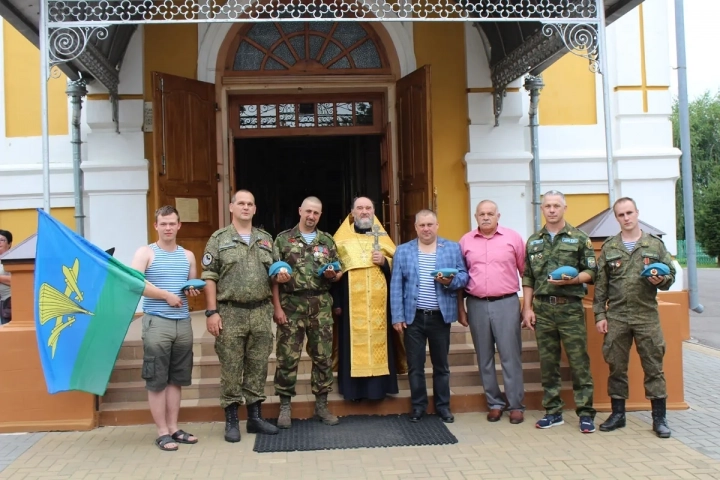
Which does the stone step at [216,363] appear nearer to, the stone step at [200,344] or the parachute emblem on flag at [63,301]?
the stone step at [200,344]

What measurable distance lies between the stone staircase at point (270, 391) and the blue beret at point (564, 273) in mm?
1280

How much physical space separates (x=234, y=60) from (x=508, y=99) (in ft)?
11.1

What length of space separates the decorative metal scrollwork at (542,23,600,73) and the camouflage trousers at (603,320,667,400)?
7.88 ft

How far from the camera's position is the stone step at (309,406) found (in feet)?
18.4

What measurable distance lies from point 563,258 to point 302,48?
4.73 meters

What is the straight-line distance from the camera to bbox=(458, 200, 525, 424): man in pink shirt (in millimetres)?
5398

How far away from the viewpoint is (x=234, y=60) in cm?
853

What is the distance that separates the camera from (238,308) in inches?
199

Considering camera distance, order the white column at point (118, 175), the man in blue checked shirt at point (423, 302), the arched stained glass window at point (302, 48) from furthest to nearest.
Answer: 1. the arched stained glass window at point (302, 48)
2. the white column at point (118, 175)
3. the man in blue checked shirt at point (423, 302)

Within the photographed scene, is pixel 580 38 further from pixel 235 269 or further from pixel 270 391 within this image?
pixel 270 391

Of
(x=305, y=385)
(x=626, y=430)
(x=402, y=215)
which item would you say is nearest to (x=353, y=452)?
(x=305, y=385)

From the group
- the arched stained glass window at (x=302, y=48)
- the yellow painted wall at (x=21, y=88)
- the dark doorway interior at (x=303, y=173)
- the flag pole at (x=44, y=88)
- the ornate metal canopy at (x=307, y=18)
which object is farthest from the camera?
the dark doorway interior at (x=303, y=173)

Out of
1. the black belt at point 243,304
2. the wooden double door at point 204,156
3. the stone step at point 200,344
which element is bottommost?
the stone step at point 200,344

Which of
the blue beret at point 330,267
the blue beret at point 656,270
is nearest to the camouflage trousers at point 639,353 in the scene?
the blue beret at point 656,270
